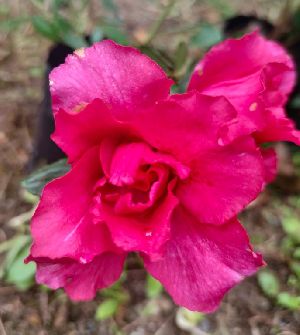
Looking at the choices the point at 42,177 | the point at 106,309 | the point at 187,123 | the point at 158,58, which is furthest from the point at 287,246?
the point at 187,123

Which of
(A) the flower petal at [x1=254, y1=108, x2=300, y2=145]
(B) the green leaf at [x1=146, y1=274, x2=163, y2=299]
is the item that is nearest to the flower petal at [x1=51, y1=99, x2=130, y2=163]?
(A) the flower petal at [x1=254, y1=108, x2=300, y2=145]

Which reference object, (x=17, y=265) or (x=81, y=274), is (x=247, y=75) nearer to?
(x=81, y=274)

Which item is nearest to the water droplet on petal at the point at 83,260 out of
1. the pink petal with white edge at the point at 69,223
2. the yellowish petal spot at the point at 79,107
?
the pink petal with white edge at the point at 69,223

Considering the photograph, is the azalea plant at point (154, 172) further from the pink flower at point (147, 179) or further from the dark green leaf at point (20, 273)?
the dark green leaf at point (20, 273)

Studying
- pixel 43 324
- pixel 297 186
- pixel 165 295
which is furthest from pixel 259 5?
pixel 43 324

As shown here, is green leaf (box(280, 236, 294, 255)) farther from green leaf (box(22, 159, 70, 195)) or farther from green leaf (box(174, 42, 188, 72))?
green leaf (box(22, 159, 70, 195))

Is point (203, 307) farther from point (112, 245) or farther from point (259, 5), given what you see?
point (259, 5)
